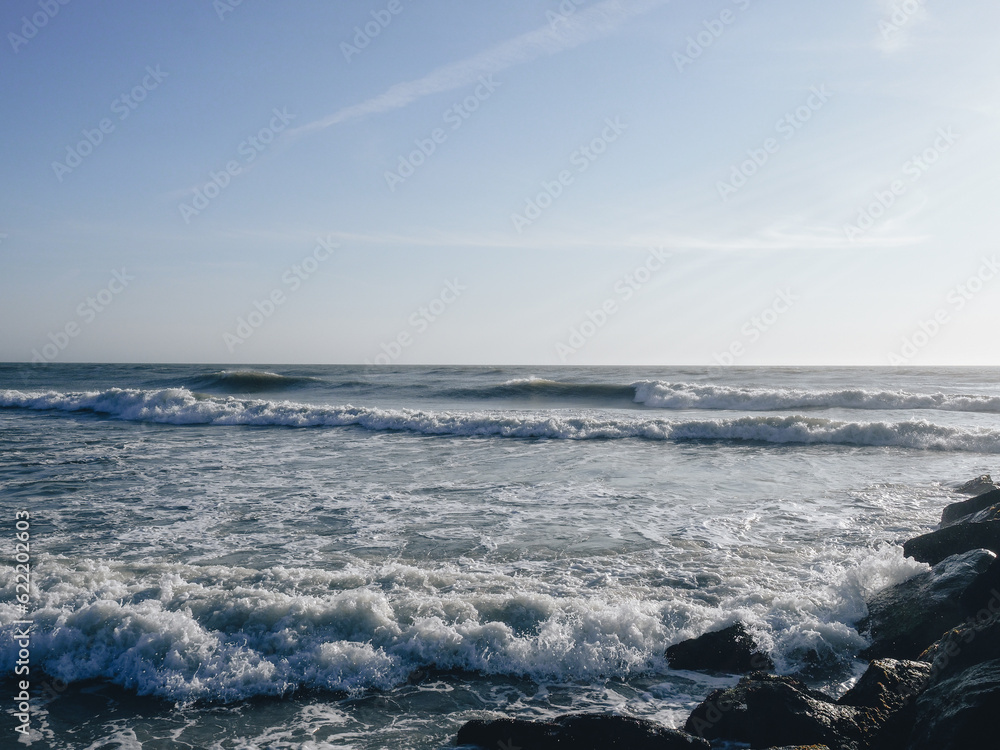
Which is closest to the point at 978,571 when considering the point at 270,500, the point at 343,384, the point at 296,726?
the point at 296,726

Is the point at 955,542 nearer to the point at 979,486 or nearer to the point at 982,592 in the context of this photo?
the point at 982,592

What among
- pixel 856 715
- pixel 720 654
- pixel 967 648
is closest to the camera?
pixel 856 715

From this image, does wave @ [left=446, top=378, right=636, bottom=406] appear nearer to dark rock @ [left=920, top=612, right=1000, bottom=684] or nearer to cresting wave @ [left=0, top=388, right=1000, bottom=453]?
cresting wave @ [left=0, top=388, right=1000, bottom=453]

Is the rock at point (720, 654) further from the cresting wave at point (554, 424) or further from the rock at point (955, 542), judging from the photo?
the cresting wave at point (554, 424)

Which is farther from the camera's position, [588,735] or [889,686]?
[889,686]

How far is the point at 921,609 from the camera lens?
515 centimetres

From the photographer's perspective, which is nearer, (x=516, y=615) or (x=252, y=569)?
(x=516, y=615)

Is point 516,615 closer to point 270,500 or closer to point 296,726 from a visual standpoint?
point 296,726

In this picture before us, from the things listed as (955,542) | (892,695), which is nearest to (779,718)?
(892,695)

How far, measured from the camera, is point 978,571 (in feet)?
17.2

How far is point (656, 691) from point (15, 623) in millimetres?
5583

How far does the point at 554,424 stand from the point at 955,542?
13594 millimetres

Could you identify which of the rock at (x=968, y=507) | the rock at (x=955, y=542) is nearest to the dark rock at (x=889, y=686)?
the rock at (x=955, y=542)

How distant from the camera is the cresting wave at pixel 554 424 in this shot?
17609 millimetres
